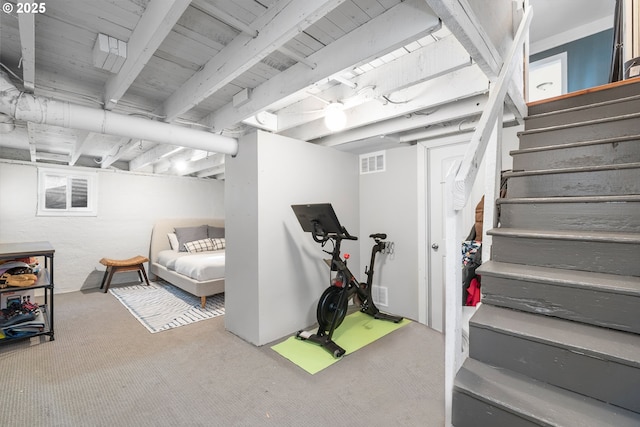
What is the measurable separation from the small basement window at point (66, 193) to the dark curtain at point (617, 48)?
7.63 metres

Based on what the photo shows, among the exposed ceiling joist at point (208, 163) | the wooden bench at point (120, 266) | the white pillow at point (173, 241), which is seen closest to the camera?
the exposed ceiling joist at point (208, 163)

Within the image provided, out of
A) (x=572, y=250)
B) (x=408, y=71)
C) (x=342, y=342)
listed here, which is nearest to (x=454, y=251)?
(x=572, y=250)

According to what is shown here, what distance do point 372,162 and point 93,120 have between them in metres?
3.05

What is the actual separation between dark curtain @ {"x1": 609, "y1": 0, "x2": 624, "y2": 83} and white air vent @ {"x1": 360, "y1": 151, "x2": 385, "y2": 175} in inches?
95.8

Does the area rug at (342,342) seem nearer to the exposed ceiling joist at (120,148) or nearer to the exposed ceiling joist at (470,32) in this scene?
the exposed ceiling joist at (470,32)

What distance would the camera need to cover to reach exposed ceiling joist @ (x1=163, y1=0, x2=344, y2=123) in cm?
127

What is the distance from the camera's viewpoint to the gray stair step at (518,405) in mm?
989

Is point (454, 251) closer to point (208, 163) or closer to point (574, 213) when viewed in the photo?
point (574, 213)

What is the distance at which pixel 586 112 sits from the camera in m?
2.07

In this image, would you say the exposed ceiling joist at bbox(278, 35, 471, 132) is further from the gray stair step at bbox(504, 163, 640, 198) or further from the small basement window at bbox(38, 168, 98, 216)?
the small basement window at bbox(38, 168, 98, 216)

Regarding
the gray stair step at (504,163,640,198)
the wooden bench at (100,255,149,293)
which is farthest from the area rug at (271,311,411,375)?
the wooden bench at (100,255,149,293)

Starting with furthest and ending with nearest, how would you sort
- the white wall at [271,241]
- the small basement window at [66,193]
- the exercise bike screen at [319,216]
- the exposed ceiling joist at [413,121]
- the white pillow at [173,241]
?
the white pillow at [173,241] → the small basement window at [66,193] → the white wall at [271,241] → the exercise bike screen at [319,216] → the exposed ceiling joist at [413,121]

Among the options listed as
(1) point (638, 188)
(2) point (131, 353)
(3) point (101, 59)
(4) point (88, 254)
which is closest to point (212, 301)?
(2) point (131, 353)

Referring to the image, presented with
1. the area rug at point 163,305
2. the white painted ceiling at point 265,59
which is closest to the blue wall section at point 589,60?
the white painted ceiling at point 265,59
